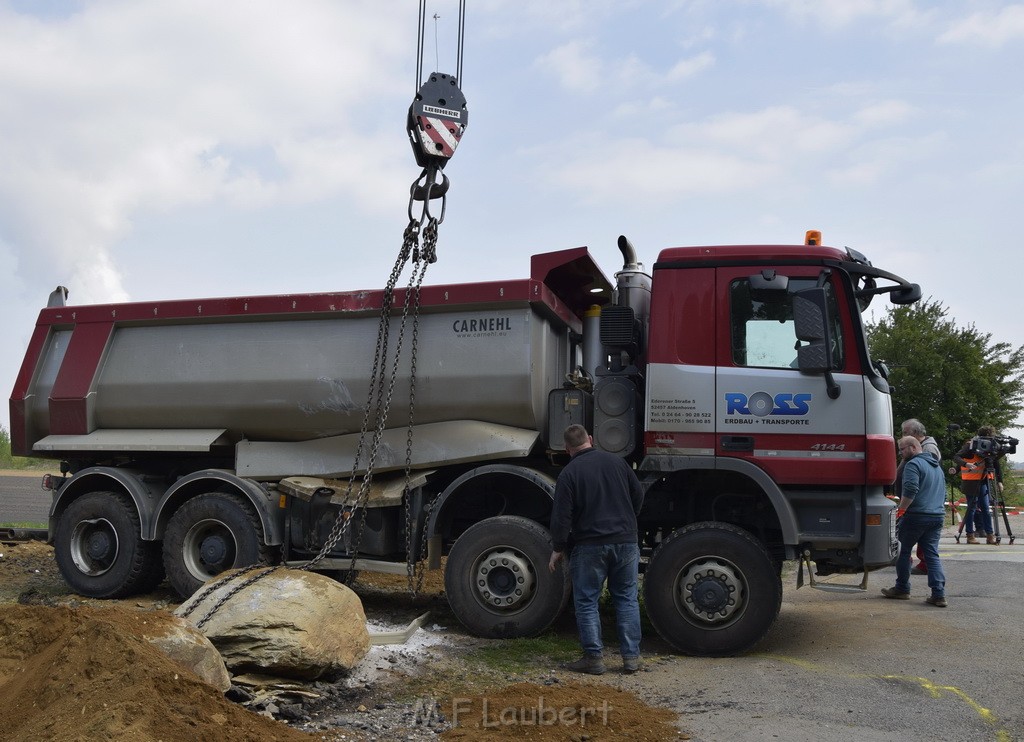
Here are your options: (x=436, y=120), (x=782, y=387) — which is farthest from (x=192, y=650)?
(x=436, y=120)

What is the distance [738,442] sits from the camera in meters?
7.02

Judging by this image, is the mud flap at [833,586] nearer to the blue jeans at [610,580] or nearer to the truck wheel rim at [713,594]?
the truck wheel rim at [713,594]

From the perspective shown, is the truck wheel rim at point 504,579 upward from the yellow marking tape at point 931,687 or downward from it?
upward

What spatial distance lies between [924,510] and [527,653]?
176 inches

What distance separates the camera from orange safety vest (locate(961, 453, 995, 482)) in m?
13.9

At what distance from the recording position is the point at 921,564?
10.9m

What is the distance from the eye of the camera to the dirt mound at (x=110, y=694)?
165 inches

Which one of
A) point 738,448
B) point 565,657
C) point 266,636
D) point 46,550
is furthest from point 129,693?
point 46,550

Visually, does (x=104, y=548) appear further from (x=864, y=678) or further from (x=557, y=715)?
(x=864, y=678)

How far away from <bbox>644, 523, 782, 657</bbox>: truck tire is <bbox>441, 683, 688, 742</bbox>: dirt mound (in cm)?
133

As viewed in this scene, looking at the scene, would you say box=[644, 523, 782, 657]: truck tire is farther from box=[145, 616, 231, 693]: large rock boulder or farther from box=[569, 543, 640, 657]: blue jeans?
box=[145, 616, 231, 693]: large rock boulder

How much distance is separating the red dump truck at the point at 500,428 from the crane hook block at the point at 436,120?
1.33 metres

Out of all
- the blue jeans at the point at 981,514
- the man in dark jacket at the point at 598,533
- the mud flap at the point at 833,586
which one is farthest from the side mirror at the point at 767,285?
the blue jeans at the point at 981,514

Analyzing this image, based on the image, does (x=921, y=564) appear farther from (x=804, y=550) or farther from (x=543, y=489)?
(x=543, y=489)
